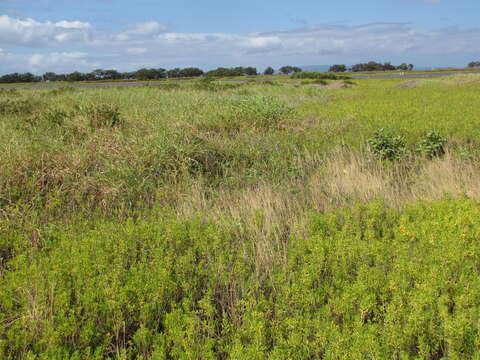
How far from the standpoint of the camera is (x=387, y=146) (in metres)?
8.30

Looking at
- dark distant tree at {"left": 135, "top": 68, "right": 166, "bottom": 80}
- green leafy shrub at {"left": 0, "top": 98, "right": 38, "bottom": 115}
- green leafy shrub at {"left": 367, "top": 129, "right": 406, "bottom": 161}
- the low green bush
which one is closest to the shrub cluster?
green leafy shrub at {"left": 367, "top": 129, "right": 406, "bottom": 161}

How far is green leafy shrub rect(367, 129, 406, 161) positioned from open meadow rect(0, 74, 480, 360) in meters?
0.04

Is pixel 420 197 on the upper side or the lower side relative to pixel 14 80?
lower

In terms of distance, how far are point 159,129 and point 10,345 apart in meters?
6.44

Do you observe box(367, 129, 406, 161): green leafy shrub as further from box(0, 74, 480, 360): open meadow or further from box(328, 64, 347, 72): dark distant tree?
box(328, 64, 347, 72): dark distant tree

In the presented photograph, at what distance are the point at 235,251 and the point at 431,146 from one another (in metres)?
5.73

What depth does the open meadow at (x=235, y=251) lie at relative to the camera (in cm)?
294

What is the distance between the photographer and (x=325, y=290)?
11.3ft

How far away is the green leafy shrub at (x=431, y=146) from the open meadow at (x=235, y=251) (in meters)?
0.04

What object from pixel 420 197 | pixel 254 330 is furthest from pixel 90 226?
pixel 420 197

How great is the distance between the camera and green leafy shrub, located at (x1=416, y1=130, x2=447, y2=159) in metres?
8.12

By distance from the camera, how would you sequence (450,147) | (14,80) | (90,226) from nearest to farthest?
(90,226) < (450,147) < (14,80)

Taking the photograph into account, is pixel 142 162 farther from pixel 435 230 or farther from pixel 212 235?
pixel 435 230

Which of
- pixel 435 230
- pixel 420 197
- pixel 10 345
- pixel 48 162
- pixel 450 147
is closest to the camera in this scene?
pixel 10 345
